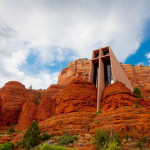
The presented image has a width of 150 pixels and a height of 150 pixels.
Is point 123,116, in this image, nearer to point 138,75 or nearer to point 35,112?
point 35,112

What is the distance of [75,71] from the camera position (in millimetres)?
56156

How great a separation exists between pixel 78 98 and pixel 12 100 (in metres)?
19.0


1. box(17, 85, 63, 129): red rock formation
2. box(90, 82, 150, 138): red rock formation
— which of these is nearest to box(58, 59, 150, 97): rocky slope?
box(17, 85, 63, 129): red rock formation

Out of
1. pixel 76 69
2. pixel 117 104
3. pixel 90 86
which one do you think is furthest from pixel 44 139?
pixel 76 69

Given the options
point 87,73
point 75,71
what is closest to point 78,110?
point 87,73

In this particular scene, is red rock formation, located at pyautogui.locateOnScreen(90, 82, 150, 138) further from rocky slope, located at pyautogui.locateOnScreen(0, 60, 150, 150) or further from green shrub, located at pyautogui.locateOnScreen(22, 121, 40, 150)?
green shrub, located at pyautogui.locateOnScreen(22, 121, 40, 150)

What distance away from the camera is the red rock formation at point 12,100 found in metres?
28.1

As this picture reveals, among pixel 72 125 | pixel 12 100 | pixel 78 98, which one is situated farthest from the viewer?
pixel 12 100

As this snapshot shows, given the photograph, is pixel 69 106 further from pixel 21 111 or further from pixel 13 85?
pixel 13 85

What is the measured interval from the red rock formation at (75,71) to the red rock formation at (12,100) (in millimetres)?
19866

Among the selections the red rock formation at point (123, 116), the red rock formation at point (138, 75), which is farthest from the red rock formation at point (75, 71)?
the red rock formation at point (123, 116)

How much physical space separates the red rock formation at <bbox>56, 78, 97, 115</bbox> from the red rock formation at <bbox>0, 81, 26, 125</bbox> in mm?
13995

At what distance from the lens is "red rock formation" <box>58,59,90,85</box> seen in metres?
51.8

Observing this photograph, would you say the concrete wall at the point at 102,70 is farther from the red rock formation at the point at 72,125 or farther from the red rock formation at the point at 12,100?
the red rock formation at the point at 12,100
